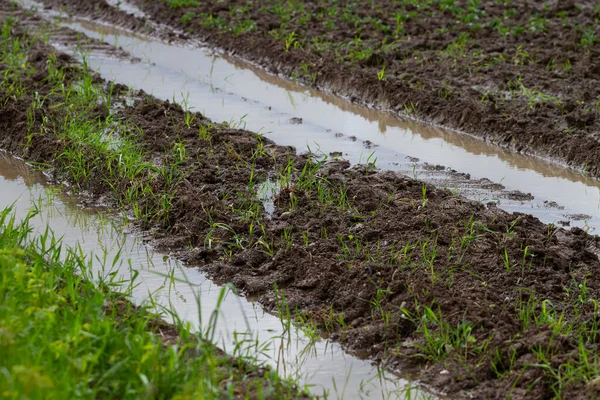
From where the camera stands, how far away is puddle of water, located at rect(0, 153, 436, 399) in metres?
4.20

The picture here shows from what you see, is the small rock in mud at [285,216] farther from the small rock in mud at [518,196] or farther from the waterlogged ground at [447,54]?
the waterlogged ground at [447,54]

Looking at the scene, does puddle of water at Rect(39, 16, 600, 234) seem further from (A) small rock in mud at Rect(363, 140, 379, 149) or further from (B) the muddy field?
(B) the muddy field

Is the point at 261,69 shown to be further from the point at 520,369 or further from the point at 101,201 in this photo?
the point at 520,369

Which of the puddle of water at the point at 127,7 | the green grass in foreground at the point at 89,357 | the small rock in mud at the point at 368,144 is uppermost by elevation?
the puddle of water at the point at 127,7

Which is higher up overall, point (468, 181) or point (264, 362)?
point (468, 181)

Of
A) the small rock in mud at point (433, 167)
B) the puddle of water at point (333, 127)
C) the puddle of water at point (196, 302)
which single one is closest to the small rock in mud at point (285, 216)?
the puddle of water at point (196, 302)

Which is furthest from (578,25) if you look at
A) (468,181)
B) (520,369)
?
(520,369)

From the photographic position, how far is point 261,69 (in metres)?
10.1

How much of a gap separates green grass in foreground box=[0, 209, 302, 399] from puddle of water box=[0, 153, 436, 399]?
23 cm

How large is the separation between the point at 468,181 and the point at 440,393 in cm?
296

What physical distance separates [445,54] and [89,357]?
6.85 metres

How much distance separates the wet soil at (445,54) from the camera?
7762 millimetres

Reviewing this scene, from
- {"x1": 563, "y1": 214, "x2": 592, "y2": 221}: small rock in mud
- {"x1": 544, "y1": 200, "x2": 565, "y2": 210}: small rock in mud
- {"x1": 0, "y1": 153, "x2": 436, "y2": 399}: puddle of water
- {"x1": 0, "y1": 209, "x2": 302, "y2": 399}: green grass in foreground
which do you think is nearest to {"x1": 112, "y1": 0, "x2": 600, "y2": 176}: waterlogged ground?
{"x1": 544, "y1": 200, "x2": 565, "y2": 210}: small rock in mud

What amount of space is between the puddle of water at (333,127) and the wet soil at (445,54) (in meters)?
0.21
